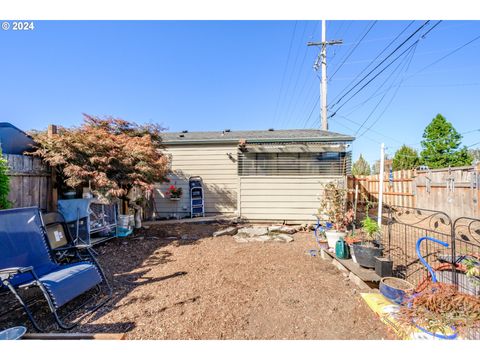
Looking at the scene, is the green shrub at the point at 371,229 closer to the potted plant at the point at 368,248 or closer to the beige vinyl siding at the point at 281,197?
the potted plant at the point at 368,248

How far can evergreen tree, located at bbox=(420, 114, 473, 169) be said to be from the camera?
18719mm

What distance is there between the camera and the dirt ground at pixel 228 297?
6.70 feet

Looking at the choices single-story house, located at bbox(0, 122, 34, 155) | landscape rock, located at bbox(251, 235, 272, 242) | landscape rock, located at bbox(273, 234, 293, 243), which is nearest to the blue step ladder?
landscape rock, located at bbox(251, 235, 272, 242)

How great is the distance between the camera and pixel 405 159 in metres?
21.1

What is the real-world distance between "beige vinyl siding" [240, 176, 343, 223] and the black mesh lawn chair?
489cm

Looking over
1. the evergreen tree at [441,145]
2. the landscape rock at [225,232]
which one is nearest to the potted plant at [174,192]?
the landscape rock at [225,232]

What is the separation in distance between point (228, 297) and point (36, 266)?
2.57 m

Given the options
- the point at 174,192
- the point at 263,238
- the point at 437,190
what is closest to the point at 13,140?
the point at 174,192

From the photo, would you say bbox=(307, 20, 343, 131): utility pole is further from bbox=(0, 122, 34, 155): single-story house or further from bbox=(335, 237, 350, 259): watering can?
bbox=(0, 122, 34, 155): single-story house

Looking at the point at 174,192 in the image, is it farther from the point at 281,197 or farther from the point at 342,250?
the point at 342,250

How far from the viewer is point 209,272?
11.4 ft

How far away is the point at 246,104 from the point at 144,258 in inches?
415
